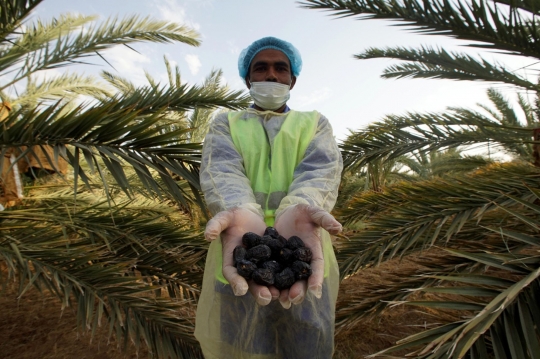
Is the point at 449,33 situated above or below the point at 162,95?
above

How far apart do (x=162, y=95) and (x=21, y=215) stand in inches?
61.7

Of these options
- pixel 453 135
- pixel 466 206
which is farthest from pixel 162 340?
pixel 453 135

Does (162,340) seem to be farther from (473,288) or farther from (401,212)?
(401,212)

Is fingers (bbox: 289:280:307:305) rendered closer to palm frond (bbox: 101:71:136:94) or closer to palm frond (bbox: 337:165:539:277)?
palm frond (bbox: 337:165:539:277)

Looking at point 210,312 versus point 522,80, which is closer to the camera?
point 210,312

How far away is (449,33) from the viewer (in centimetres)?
310

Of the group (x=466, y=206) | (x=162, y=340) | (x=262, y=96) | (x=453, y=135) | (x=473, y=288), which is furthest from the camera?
(x=453, y=135)

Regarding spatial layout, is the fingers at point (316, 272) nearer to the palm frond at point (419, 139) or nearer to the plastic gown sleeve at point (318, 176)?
the plastic gown sleeve at point (318, 176)

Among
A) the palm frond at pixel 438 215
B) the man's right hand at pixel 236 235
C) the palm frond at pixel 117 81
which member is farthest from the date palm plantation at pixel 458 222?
the palm frond at pixel 117 81

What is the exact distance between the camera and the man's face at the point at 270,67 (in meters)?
1.89

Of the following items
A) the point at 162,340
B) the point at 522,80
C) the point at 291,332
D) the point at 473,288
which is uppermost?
the point at 522,80

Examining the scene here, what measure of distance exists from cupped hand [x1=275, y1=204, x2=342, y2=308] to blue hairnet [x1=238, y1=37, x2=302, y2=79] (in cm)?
91

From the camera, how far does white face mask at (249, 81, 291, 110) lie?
185 cm

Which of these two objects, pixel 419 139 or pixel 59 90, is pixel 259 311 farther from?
pixel 59 90
